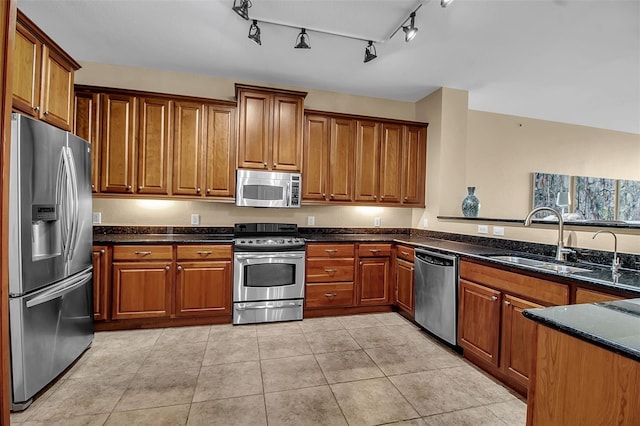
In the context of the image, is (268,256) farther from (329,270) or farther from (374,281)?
(374,281)

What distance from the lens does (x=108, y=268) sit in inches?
115

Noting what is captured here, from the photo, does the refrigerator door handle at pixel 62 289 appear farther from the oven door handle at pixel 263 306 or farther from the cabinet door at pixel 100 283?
the oven door handle at pixel 263 306

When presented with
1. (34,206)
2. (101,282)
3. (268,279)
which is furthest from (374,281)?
(34,206)

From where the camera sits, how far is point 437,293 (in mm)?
2902

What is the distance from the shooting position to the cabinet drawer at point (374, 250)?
361 centimetres

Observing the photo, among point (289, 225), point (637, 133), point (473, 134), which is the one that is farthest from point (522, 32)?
point (637, 133)

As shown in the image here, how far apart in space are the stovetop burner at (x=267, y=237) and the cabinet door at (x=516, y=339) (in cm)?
203

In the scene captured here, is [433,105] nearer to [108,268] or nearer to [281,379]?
[281,379]

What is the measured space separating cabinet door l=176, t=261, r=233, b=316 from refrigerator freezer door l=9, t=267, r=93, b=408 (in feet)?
2.59

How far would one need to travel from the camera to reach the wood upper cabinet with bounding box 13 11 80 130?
6.32 ft

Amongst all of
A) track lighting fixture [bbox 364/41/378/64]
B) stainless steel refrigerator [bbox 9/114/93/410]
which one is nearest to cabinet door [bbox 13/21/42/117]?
stainless steel refrigerator [bbox 9/114/93/410]

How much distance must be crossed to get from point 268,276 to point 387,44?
265cm

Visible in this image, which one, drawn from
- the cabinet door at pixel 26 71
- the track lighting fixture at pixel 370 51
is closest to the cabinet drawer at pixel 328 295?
the track lighting fixture at pixel 370 51

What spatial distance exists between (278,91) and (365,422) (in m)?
3.26
